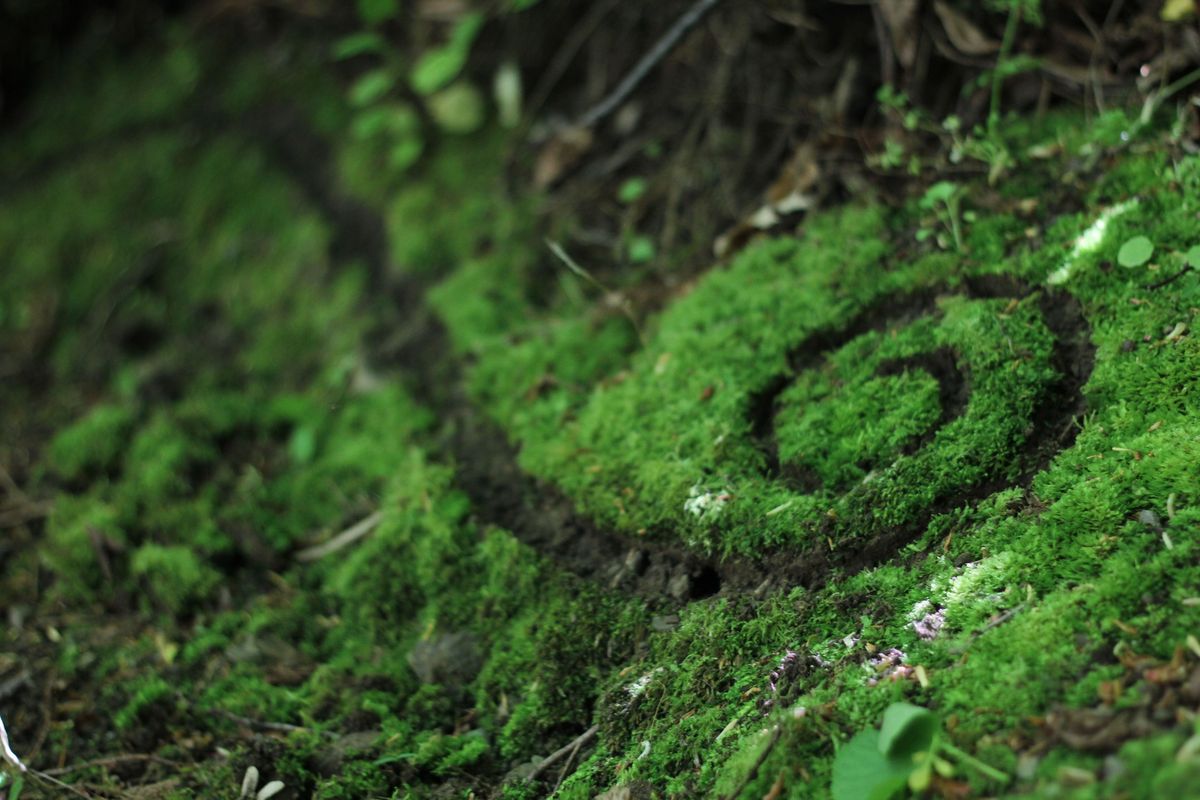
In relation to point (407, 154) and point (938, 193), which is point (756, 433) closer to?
point (938, 193)

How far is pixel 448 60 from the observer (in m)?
4.16

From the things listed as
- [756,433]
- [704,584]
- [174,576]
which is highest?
[756,433]

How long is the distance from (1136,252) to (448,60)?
10.2 ft

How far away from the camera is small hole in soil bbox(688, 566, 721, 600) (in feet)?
7.79

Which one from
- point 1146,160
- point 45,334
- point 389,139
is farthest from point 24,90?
point 1146,160

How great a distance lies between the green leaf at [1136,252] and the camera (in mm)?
2314

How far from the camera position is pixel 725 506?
2.40 meters

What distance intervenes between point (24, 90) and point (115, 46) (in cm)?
70

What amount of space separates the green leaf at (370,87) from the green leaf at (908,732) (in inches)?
158

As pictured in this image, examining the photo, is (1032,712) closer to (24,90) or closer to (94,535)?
(94,535)

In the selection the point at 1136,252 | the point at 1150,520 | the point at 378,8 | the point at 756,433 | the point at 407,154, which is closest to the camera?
the point at 1150,520

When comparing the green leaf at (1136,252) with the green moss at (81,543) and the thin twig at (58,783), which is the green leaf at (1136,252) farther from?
the green moss at (81,543)

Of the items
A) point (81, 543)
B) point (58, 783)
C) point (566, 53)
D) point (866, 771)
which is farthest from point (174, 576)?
point (566, 53)

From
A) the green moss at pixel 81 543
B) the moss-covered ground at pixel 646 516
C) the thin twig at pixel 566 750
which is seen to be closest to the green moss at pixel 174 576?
the moss-covered ground at pixel 646 516
